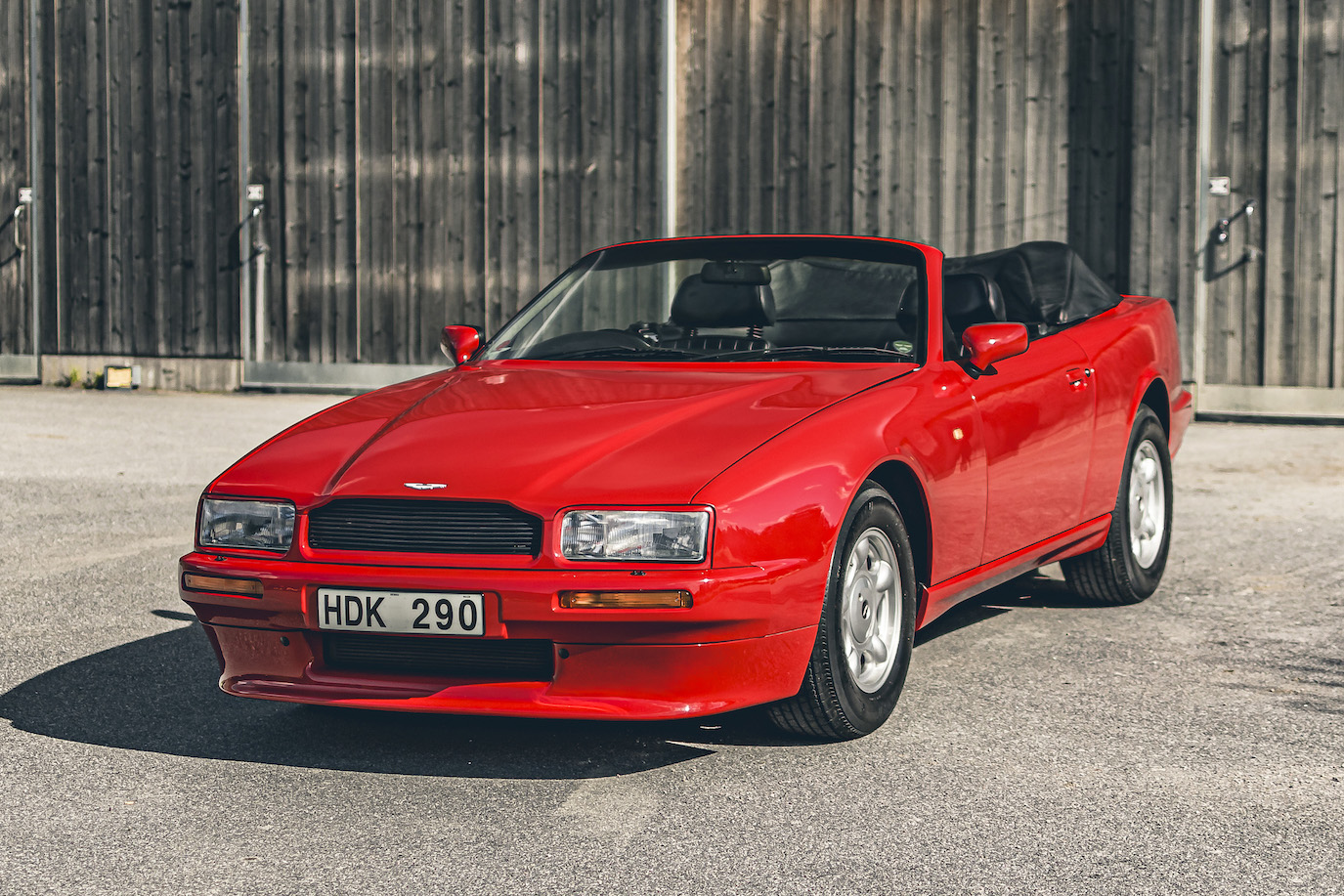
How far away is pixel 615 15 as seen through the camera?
1466 centimetres

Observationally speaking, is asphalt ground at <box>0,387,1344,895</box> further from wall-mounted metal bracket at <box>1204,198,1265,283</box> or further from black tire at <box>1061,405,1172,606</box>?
wall-mounted metal bracket at <box>1204,198,1265,283</box>

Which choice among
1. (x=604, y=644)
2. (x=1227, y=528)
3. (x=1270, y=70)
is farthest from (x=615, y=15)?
(x=604, y=644)

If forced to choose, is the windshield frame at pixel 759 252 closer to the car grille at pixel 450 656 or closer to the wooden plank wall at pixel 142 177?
the car grille at pixel 450 656

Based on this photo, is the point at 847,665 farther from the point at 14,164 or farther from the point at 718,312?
the point at 14,164

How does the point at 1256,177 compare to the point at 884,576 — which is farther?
the point at 1256,177

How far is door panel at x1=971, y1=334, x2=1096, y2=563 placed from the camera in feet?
16.0

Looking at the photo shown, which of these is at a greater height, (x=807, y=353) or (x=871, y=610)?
(x=807, y=353)

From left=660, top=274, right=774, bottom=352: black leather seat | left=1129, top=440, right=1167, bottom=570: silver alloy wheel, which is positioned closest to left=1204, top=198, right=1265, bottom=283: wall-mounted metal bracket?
left=1129, top=440, right=1167, bottom=570: silver alloy wheel

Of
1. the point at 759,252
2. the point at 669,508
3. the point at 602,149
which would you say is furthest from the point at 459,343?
the point at 602,149

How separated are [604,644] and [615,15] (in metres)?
11.9

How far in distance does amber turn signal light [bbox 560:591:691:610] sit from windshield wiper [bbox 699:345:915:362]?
135 cm

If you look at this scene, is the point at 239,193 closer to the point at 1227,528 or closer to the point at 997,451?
the point at 1227,528

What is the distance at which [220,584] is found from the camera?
3.92 meters

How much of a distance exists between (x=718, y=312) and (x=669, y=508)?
1.61 metres
